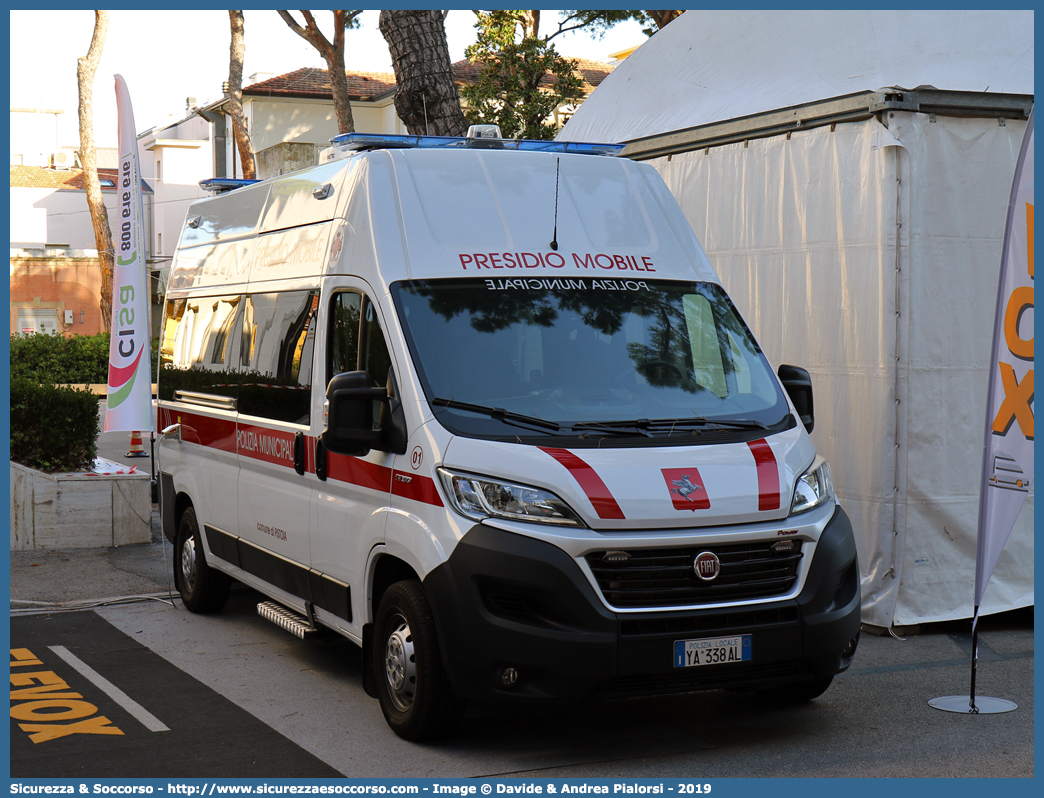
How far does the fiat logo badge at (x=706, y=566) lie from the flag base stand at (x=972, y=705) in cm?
186

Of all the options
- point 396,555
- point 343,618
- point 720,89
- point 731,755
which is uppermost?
point 720,89

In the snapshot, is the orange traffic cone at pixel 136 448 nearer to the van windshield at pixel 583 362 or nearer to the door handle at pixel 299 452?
the door handle at pixel 299 452

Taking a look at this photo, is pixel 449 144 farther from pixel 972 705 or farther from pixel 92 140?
pixel 92 140

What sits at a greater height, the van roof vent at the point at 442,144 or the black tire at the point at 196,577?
the van roof vent at the point at 442,144

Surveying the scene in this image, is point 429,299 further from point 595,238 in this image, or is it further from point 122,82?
point 122,82

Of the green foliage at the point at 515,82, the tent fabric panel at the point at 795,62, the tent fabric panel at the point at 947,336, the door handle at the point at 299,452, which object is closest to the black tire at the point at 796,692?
the tent fabric panel at the point at 947,336

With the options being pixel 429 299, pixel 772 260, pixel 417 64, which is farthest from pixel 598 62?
pixel 429 299

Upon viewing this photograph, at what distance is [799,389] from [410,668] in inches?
98.8

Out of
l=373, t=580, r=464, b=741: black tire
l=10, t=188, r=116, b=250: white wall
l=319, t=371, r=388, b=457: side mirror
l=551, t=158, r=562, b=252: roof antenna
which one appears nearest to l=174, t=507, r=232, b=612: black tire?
l=373, t=580, r=464, b=741: black tire

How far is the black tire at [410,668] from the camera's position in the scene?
5.45 metres

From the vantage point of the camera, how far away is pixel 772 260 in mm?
8562

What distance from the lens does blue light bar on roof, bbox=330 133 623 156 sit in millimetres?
6824

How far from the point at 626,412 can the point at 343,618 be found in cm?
189

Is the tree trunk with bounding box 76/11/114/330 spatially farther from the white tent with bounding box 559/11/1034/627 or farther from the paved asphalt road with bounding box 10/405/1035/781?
the white tent with bounding box 559/11/1034/627
